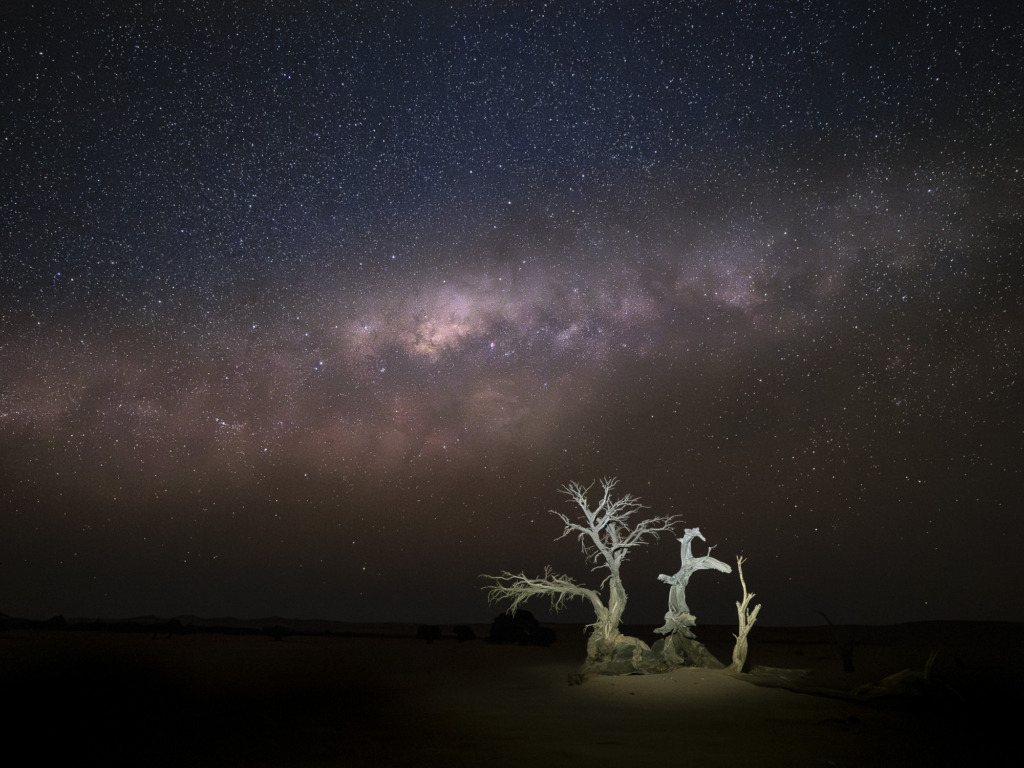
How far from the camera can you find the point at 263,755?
11984 mm

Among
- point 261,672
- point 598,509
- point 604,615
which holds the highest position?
point 598,509

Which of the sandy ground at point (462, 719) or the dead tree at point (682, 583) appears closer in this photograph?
the sandy ground at point (462, 719)

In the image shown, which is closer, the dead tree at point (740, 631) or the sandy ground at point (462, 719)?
the sandy ground at point (462, 719)

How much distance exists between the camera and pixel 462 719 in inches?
637

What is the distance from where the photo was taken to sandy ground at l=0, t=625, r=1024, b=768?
12.2 metres

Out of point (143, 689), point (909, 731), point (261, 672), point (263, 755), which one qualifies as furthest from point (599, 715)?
point (261, 672)

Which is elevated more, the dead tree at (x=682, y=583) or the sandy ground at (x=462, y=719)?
the dead tree at (x=682, y=583)

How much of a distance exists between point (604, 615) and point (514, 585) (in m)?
2.98

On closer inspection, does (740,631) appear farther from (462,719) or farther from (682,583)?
(462,719)

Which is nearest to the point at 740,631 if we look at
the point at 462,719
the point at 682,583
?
the point at 682,583

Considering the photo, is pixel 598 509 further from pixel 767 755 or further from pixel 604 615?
pixel 767 755

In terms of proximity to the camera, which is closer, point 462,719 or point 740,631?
point 462,719

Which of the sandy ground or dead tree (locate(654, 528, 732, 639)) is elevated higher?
dead tree (locate(654, 528, 732, 639))

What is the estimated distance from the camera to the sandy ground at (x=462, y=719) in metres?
12.2
